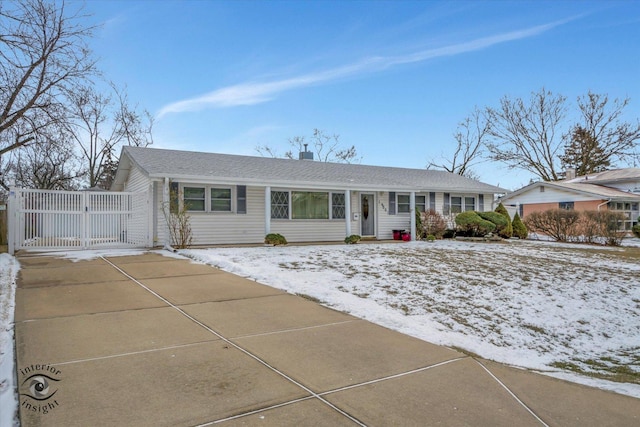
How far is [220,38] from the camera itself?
15734mm

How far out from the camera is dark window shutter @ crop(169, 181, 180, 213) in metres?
13.3

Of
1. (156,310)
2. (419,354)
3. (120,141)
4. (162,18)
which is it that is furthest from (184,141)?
(419,354)

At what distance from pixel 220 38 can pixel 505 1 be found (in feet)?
34.3

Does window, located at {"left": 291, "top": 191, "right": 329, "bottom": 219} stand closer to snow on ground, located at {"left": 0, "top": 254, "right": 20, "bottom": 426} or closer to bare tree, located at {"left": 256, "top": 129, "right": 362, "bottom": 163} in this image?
snow on ground, located at {"left": 0, "top": 254, "right": 20, "bottom": 426}

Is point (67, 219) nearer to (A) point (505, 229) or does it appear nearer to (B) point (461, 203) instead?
(B) point (461, 203)

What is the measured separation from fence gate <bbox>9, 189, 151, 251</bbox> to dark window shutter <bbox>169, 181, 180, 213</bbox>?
36.0 inches

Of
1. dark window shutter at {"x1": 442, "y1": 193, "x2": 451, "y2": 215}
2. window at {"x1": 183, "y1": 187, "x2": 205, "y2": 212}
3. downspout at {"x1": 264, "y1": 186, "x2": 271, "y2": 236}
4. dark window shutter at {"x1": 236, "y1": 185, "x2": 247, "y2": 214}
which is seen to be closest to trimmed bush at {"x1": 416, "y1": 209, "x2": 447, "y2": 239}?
dark window shutter at {"x1": 442, "y1": 193, "x2": 451, "y2": 215}

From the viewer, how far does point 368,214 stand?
60.5ft

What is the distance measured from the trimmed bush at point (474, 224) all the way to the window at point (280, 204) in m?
8.24

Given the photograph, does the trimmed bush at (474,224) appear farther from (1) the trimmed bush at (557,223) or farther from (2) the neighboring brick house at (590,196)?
(2) the neighboring brick house at (590,196)

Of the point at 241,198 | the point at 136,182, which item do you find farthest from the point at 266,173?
the point at 136,182

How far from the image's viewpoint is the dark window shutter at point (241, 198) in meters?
15.0

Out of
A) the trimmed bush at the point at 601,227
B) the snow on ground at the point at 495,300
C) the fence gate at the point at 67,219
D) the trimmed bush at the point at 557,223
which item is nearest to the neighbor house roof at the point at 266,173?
the fence gate at the point at 67,219

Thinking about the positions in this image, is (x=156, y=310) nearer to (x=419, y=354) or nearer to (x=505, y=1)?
(x=419, y=354)
